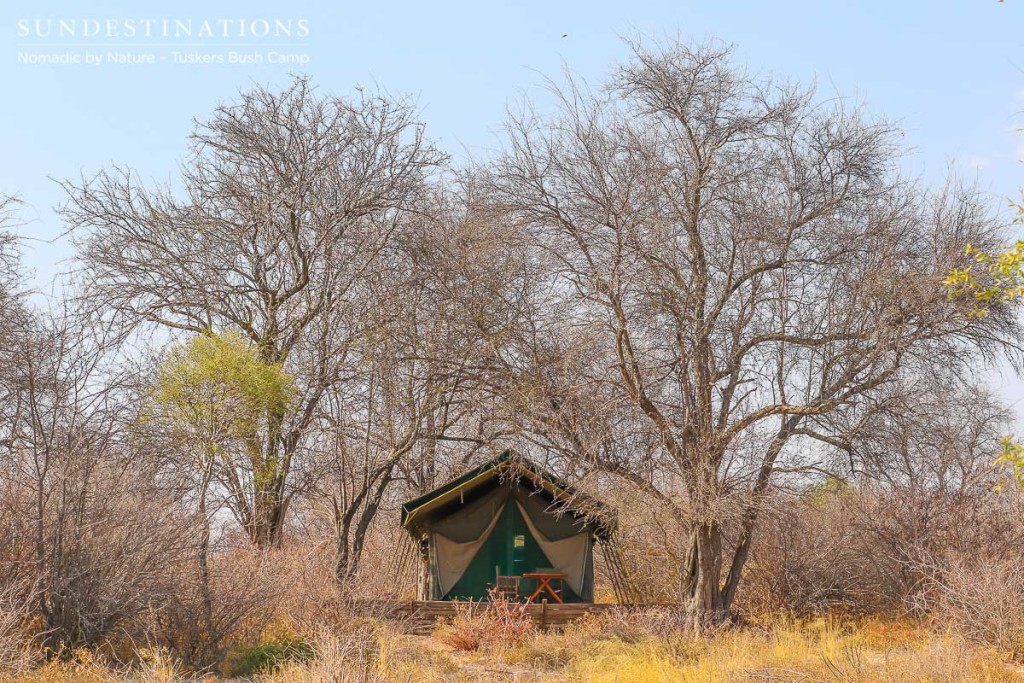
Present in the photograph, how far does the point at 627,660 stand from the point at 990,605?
4.91 m

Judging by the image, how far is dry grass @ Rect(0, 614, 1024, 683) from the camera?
10484 millimetres

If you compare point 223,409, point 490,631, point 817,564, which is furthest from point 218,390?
point 817,564

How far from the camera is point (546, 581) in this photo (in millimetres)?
20625

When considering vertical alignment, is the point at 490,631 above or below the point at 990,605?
below

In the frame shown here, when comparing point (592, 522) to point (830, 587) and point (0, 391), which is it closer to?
point (830, 587)

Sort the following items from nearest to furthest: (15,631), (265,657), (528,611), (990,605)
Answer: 1. (15,631)
2. (265,657)
3. (990,605)
4. (528,611)

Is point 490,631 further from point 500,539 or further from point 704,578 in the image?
point 500,539

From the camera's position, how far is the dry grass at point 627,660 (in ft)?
34.4

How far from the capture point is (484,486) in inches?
852

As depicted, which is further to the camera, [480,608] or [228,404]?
[228,404]

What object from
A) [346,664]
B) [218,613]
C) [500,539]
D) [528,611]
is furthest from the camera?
[500,539]

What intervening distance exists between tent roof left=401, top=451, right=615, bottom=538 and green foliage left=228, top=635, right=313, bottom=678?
5.76 meters

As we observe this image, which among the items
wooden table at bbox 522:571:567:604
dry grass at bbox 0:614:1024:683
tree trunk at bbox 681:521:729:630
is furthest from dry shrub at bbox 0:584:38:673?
wooden table at bbox 522:571:567:604

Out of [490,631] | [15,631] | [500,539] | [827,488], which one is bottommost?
[490,631]
